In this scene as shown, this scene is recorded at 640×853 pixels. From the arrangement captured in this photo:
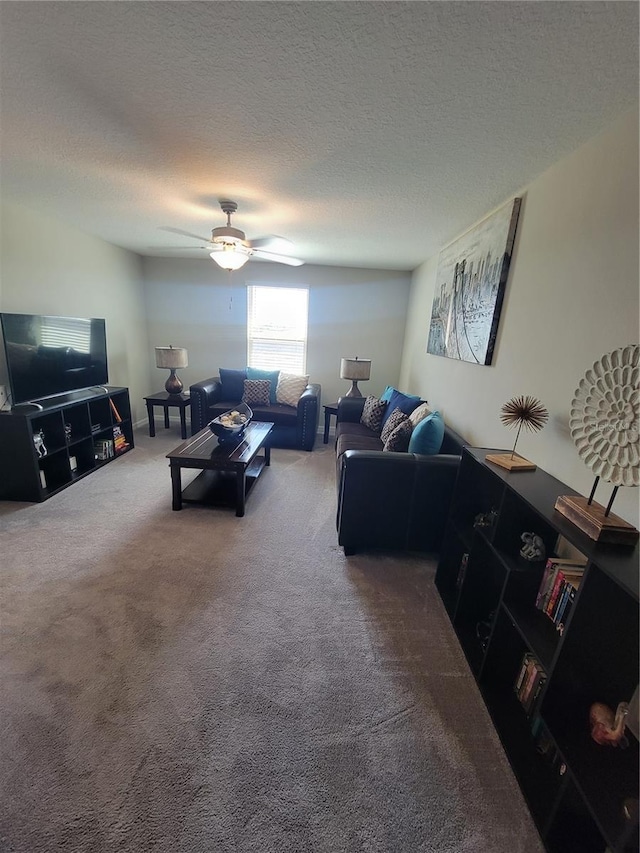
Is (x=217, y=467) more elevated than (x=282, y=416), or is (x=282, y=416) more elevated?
(x=282, y=416)

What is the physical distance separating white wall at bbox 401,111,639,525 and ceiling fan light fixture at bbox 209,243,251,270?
1947 mm

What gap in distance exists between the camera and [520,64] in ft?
3.65

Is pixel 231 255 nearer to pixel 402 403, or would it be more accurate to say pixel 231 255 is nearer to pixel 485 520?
pixel 402 403

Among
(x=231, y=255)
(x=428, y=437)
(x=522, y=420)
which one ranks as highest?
(x=231, y=255)

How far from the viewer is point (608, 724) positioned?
3.09 ft

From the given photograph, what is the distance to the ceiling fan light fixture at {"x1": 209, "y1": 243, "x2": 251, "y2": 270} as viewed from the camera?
2539 millimetres

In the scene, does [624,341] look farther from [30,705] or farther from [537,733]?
[30,705]

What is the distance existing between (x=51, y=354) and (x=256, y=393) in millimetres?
2184

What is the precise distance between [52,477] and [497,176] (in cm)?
409

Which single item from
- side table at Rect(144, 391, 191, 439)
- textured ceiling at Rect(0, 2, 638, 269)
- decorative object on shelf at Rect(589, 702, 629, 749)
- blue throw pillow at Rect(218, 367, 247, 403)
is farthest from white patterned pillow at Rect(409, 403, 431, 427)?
side table at Rect(144, 391, 191, 439)

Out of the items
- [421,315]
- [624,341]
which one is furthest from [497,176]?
[421,315]

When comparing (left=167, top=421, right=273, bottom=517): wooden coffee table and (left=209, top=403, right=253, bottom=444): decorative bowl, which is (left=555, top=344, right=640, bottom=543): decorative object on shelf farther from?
(left=209, top=403, right=253, bottom=444): decorative bowl

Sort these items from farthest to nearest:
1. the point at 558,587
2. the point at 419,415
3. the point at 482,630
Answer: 1. the point at 419,415
2. the point at 482,630
3. the point at 558,587

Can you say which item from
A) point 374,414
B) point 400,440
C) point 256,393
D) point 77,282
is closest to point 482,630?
point 400,440
